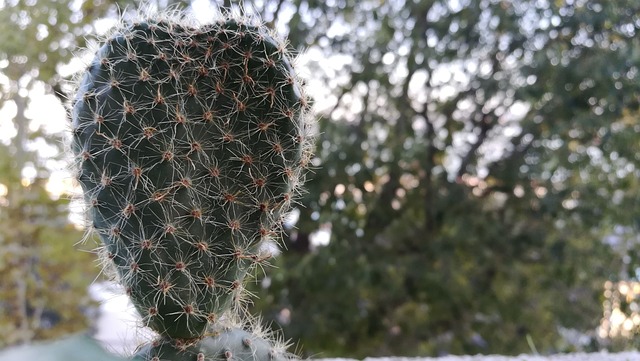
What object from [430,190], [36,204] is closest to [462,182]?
[430,190]

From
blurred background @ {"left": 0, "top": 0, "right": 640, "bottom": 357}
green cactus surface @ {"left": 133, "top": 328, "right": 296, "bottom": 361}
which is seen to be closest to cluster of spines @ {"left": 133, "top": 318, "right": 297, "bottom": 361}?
green cactus surface @ {"left": 133, "top": 328, "right": 296, "bottom": 361}

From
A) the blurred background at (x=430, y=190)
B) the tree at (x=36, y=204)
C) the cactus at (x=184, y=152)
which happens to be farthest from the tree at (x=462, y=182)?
the cactus at (x=184, y=152)

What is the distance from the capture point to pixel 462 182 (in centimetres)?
386

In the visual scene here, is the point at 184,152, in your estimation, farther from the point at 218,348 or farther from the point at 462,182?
the point at 462,182

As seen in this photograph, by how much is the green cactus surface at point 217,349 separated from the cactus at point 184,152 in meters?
0.03

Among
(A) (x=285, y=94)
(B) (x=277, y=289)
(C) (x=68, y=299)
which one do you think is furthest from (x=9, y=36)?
(A) (x=285, y=94)

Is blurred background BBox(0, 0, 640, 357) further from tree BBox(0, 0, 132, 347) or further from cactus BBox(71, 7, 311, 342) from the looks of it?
cactus BBox(71, 7, 311, 342)

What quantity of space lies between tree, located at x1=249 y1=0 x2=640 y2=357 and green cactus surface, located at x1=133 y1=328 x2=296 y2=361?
202cm

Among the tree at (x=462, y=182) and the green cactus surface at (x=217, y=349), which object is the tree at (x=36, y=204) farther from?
the green cactus surface at (x=217, y=349)

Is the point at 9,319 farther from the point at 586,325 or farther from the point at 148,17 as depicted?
the point at 586,325

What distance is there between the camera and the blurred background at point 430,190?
3393mm

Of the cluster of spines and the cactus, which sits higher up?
the cactus

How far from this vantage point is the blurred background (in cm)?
339

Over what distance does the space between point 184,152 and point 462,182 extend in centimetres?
286
